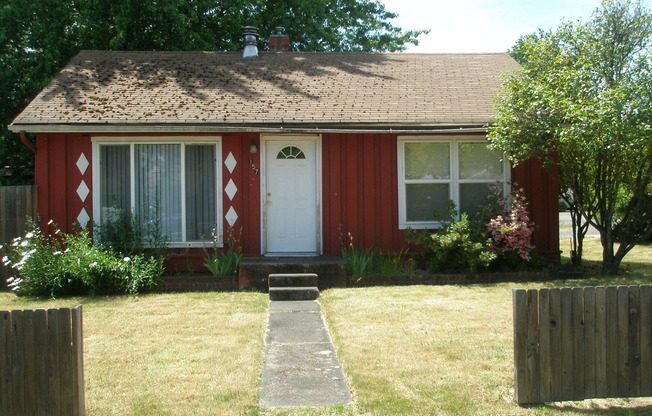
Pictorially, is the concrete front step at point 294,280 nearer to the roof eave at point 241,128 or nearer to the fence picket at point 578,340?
the roof eave at point 241,128

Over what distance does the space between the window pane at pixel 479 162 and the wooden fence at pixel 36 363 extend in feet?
28.3

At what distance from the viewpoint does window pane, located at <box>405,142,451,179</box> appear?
11.8 meters

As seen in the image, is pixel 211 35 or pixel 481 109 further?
pixel 211 35

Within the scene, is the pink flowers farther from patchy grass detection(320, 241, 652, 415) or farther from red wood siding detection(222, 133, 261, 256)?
red wood siding detection(222, 133, 261, 256)

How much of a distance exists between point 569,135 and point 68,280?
7853 mm

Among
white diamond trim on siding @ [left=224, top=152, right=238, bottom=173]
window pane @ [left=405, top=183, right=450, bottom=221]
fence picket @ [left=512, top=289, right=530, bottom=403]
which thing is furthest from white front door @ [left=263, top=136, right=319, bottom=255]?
fence picket @ [left=512, top=289, right=530, bottom=403]

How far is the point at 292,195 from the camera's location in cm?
1162

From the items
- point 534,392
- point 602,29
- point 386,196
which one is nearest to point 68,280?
point 386,196

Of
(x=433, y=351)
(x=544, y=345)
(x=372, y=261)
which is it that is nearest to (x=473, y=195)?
(x=372, y=261)

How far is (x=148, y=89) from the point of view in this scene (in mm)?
12523

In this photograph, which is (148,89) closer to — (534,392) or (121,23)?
(121,23)

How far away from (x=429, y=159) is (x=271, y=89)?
3472 millimetres

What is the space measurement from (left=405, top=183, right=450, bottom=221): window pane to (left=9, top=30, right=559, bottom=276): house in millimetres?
18

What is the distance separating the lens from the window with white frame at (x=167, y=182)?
11.4 metres
